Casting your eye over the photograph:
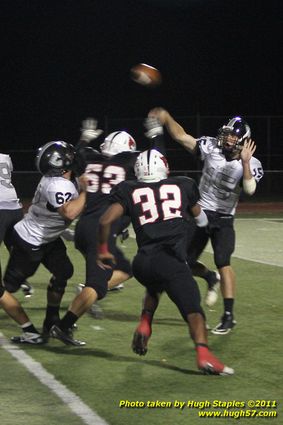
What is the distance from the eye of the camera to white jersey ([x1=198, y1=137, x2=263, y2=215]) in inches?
317

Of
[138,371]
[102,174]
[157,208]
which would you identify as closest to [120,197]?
[157,208]

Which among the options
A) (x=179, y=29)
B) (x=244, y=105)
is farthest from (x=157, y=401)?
(x=179, y=29)

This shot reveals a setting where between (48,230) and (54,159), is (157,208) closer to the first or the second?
(54,159)

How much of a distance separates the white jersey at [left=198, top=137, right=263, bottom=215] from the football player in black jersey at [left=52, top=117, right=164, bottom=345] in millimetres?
451

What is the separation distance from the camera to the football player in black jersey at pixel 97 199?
7.20 metres

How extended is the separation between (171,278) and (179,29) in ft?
107

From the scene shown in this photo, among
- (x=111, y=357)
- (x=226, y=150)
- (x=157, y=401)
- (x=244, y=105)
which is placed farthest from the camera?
(x=244, y=105)

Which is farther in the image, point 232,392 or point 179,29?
point 179,29

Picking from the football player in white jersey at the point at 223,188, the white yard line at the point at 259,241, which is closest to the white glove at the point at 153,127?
the football player in white jersey at the point at 223,188

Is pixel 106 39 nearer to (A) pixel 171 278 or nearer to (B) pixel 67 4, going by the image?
(B) pixel 67 4

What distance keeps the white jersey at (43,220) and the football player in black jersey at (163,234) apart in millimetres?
836

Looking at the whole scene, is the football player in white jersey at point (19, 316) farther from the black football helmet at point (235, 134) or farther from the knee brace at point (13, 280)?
the black football helmet at point (235, 134)

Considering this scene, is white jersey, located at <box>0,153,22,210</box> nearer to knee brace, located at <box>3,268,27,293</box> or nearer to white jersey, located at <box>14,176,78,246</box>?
white jersey, located at <box>14,176,78,246</box>

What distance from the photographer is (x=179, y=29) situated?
38031 mm
